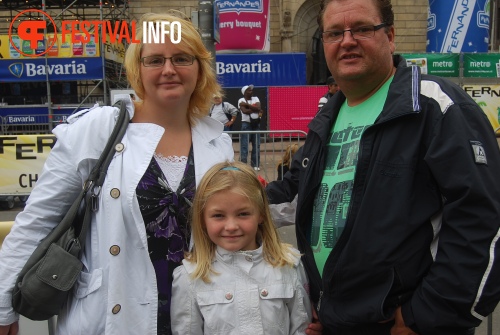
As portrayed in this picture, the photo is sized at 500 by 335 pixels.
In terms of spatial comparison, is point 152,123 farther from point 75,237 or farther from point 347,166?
point 347,166

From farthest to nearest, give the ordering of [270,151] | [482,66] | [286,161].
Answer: [482,66] < [270,151] < [286,161]

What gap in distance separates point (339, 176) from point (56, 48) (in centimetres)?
1620

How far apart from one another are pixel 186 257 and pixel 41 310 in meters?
0.60

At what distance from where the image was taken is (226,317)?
197 cm

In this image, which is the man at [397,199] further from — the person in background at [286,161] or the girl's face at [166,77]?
the person in background at [286,161]

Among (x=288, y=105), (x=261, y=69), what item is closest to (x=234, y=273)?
(x=288, y=105)

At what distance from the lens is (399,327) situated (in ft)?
5.87

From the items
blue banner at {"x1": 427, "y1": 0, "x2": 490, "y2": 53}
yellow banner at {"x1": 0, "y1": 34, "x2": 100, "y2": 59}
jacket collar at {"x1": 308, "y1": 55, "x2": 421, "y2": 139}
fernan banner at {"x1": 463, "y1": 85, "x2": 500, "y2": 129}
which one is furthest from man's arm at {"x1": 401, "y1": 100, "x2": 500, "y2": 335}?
yellow banner at {"x1": 0, "y1": 34, "x2": 100, "y2": 59}

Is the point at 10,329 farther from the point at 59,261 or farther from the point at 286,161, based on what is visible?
the point at 286,161

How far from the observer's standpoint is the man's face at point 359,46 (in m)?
1.93

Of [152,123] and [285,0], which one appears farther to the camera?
[285,0]

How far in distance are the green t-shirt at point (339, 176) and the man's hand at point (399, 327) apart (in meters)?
0.35

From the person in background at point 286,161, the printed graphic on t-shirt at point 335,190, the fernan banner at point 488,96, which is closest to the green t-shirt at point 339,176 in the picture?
the printed graphic on t-shirt at point 335,190

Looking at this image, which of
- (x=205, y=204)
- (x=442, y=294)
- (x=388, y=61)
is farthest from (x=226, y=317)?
(x=388, y=61)
